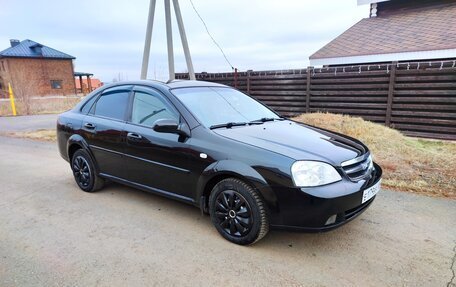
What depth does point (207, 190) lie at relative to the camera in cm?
327

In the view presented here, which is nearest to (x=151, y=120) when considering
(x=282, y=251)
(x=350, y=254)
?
(x=282, y=251)

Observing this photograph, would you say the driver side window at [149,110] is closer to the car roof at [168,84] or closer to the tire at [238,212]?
the car roof at [168,84]

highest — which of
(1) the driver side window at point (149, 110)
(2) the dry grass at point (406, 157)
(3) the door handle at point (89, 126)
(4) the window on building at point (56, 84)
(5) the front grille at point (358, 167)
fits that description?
(4) the window on building at point (56, 84)

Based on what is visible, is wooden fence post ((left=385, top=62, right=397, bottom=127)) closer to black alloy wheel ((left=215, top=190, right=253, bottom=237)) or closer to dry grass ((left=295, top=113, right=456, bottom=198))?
dry grass ((left=295, top=113, right=456, bottom=198))

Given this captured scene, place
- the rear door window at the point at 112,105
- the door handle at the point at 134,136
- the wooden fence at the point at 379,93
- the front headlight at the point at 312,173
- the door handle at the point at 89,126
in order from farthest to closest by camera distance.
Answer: the wooden fence at the point at 379,93 → the door handle at the point at 89,126 → the rear door window at the point at 112,105 → the door handle at the point at 134,136 → the front headlight at the point at 312,173

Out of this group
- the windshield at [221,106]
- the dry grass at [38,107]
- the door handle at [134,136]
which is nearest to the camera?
the windshield at [221,106]

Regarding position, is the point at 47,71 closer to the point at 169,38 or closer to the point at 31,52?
the point at 31,52

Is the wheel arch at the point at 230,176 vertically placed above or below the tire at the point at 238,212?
above

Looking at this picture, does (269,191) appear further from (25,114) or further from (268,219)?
(25,114)

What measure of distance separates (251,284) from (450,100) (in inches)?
313

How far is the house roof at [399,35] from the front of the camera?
416 inches

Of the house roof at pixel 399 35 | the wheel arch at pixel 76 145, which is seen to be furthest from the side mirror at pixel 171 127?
the house roof at pixel 399 35

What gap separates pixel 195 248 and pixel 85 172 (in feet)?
8.02

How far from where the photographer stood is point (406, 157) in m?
5.91
